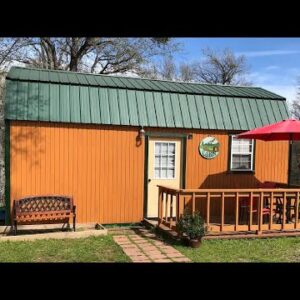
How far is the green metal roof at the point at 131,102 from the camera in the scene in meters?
8.39

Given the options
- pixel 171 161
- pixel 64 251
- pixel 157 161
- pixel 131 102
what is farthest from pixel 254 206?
pixel 64 251

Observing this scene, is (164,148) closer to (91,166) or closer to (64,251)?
(91,166)

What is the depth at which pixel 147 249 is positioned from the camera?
6.80 metres

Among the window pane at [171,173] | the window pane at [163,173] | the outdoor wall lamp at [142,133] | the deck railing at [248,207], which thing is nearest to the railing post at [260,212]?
the deck railing at [248,207]

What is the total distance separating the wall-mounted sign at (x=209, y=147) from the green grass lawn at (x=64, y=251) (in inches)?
135

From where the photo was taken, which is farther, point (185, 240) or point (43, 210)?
point (43, 210)

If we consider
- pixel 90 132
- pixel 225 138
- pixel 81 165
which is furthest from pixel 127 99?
pixel 225 138

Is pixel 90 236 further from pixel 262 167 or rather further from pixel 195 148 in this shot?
pixel 262 167

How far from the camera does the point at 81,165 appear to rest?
8.65m

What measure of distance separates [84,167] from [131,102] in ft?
6.27

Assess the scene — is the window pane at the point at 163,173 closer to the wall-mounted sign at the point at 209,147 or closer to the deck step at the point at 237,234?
the wall-mounted sign at the point at 209,147

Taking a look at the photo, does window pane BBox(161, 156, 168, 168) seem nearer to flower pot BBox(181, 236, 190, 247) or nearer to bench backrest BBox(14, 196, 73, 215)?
bench backrest BBox(14, 196, 73, 215)

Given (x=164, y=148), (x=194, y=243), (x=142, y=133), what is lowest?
(x=194, y=243)
